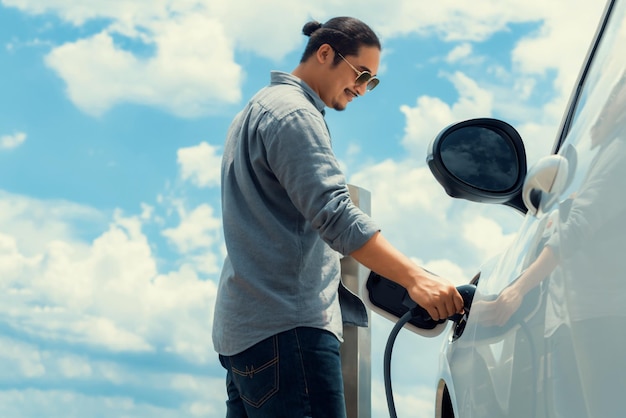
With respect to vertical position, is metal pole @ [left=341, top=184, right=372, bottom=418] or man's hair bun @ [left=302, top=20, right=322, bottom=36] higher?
man's hair bun @ [left=302, top=20, right=322, bottom=36]

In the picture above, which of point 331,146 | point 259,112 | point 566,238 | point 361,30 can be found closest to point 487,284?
point 566,238

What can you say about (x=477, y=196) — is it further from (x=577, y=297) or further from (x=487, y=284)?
(x=577, y=297)

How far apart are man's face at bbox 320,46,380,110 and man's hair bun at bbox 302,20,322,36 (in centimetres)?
21

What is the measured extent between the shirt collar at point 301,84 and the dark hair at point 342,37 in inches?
4.9

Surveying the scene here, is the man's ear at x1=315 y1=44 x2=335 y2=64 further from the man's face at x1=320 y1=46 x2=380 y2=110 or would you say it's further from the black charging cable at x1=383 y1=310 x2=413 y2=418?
the black charging cable at x1=383 y1=310 x2=413 y2=418

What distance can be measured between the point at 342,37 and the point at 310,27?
0.18 metres

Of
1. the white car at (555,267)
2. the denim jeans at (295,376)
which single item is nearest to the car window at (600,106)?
the white car at (555,267)

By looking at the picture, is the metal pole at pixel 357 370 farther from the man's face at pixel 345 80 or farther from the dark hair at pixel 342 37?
the dark hair at pixel 342 37

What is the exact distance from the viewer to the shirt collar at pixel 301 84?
259 cm

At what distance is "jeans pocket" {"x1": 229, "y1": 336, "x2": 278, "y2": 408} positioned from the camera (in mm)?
2291

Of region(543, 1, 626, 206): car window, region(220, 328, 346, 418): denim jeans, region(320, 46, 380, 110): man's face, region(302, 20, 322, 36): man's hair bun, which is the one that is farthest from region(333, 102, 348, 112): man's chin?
region(543, 1, 626, 206): car window

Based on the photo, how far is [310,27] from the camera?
9.32 ft

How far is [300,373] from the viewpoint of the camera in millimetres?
Result: 2250

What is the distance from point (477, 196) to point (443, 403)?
0.56 meters
